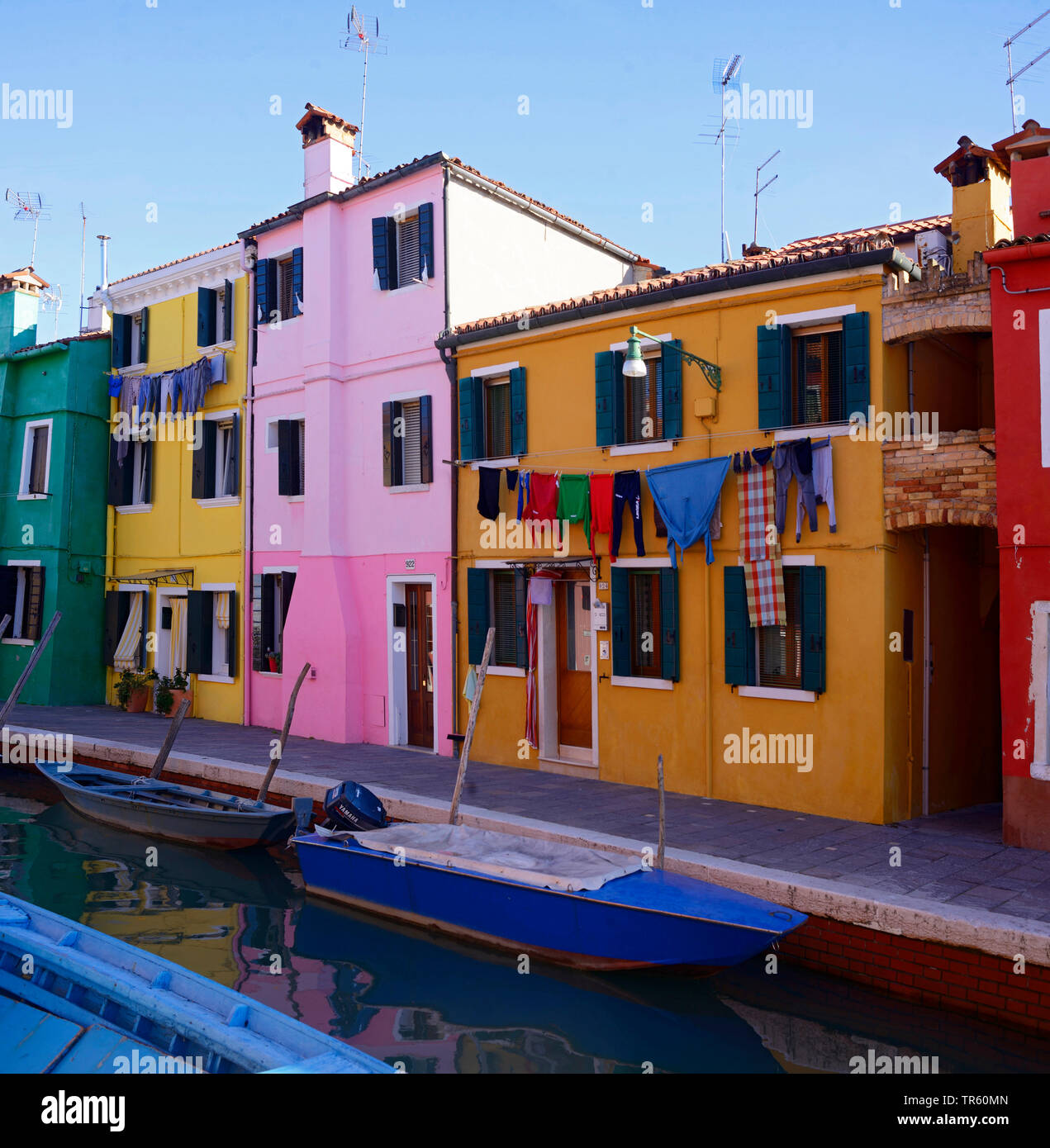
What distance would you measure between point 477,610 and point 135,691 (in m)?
8.98

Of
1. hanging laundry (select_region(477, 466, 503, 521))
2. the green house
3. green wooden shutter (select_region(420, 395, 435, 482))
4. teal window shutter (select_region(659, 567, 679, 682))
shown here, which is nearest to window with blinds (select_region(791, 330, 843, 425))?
teal window shutter (select_region(659, 567, 679, 682))

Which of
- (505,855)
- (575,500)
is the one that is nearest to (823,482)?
(575,500)

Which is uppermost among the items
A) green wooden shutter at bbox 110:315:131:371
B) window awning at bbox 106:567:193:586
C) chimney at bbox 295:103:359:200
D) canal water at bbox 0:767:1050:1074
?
chimney at bbox 295:103:359:200

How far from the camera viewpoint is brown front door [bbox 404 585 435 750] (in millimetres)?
14836

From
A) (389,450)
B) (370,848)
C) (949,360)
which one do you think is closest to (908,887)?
(370,848)

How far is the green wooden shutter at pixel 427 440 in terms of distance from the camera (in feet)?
47.8

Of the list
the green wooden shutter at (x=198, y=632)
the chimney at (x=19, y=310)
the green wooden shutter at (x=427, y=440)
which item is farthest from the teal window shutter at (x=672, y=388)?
the chimney at (x=19, y=310)

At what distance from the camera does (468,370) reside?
14.1 m

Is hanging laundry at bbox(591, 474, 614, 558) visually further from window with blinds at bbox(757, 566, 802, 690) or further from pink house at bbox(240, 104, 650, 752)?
pink house at bbox(240, 104, 650, 752)

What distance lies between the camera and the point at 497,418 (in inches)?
551

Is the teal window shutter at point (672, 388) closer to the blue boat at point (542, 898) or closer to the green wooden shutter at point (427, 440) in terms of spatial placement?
the blue boat at point (542, 898)

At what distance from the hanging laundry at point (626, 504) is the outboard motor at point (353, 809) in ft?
14.1

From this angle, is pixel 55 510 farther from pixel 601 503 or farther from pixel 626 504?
pixel 626 504

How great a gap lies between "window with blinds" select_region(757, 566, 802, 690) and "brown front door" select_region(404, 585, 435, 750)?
5.49 metres
